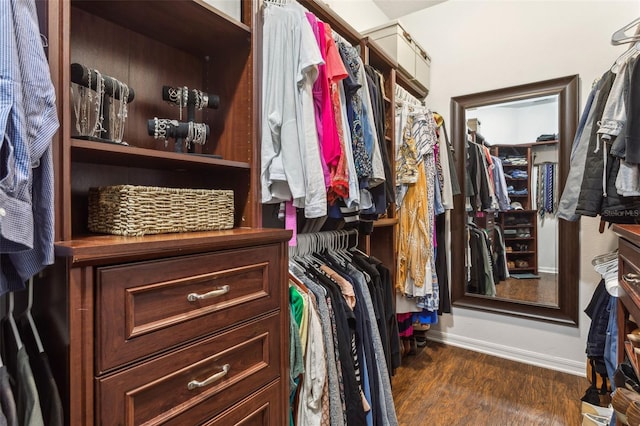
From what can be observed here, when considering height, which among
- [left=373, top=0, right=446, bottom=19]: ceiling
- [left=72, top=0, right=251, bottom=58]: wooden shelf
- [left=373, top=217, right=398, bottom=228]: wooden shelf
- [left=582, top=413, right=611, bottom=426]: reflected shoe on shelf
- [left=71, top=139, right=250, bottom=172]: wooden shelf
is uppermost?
[left=373, top=0, right=446, bottom=19]: ceiling

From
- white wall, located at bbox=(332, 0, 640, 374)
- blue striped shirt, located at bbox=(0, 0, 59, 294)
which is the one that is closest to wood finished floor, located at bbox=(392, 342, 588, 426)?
white wall, located at bbox=(332, 0, 640, 374)

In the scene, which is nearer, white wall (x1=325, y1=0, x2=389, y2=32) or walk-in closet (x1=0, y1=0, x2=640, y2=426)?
walk-in closet (x1=0, y1=0, x2=640, y2=426)

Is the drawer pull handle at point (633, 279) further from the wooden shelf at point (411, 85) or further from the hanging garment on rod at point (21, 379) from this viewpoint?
the wooden shelf at point (411, 85)

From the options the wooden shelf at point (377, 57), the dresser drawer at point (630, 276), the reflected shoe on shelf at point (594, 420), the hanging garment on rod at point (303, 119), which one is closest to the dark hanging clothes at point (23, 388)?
the hanging garment on rod at point (303, 119)

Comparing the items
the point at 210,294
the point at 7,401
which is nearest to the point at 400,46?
the point at 210,294

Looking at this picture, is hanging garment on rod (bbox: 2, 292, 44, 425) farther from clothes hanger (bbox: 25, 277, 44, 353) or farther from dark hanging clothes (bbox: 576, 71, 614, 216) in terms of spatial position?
dark hanging clothes (bbox: 576, 71, 614, 216)

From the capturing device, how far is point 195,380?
81cm

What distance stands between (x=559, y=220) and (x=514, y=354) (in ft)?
3.38

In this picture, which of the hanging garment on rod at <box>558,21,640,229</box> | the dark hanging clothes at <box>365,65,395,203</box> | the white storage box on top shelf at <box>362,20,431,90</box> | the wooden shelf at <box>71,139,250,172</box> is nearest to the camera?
the wooden shelf at <box>71,139,250,172</box>

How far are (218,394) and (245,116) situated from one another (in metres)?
0.86

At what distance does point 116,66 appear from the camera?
3.49 feet

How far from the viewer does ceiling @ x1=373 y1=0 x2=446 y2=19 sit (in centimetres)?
270

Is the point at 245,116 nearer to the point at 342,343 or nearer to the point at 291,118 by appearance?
the point at 291,118

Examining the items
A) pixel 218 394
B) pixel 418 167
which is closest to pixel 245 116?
pixel 218 394
